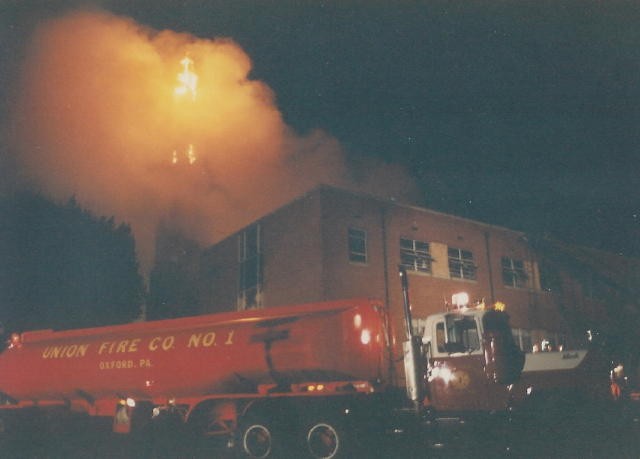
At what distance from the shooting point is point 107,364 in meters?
10.7

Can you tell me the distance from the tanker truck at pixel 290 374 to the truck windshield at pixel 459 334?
19mm

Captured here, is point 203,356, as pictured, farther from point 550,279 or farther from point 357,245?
point 550,279

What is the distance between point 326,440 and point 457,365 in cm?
314

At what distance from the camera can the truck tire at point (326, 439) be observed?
8.30 metres

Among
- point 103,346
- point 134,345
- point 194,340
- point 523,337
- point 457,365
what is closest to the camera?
point 194,340

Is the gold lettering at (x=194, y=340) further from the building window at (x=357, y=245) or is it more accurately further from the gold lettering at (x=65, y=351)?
the building window at (x=357, y=245)

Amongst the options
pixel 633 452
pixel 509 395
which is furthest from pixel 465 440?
pixel 633 452

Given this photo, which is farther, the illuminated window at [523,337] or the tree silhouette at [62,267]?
the illuminated window at [523,337]

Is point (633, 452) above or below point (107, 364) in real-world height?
below

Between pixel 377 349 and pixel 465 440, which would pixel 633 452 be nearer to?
pixel 465 440

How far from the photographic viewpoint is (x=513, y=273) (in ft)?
84.8

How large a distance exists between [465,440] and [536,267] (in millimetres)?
18111

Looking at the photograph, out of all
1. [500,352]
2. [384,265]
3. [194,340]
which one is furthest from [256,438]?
[384,265]

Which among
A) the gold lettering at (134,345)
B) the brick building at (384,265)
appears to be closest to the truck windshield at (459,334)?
the gold lettering at (134,345)
